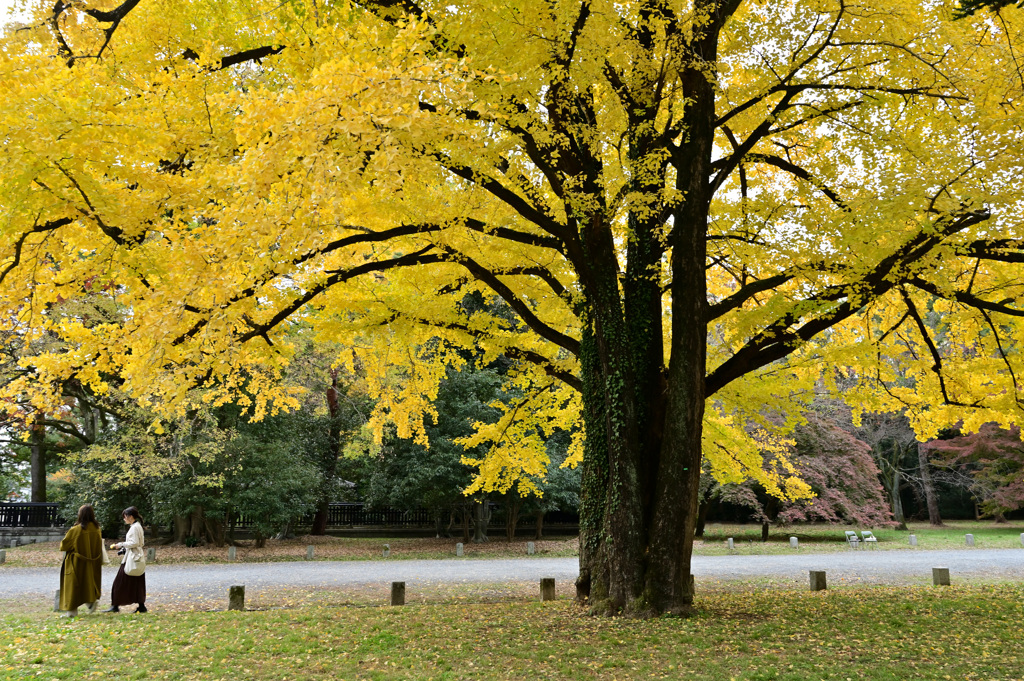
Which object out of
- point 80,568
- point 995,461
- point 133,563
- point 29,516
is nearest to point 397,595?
point 133,563

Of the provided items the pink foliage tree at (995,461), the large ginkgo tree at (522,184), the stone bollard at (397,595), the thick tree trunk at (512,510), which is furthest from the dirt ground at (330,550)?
the pink foliage tree at (995,461)

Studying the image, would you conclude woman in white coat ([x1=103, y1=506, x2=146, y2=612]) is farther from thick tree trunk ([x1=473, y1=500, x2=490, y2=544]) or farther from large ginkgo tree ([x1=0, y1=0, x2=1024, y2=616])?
thick tree trunk ([x1=473, y1=500, x2=490, y2=544])

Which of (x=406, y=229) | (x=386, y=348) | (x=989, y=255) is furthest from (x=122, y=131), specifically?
(x=989, y=255)

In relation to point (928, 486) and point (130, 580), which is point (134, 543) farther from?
point (928, 486)

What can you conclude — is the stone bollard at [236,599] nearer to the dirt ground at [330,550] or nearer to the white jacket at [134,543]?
the white jacket at [134,543]

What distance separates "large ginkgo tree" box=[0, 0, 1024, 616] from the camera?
17.5ft

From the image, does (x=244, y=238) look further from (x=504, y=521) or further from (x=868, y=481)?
(x=868, y=481)

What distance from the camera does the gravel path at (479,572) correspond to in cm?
1338

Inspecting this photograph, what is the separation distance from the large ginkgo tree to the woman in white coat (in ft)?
7.25

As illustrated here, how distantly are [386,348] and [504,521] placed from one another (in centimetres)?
1668

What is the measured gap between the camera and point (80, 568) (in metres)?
8.73

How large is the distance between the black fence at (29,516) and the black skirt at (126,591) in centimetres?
1878

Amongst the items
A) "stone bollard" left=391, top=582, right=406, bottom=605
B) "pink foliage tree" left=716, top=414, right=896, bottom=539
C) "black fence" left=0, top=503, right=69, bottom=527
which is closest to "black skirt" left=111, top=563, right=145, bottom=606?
"stone bollard" left=391, top=582, right=406, bottom=605

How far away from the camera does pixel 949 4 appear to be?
7.14 metres
